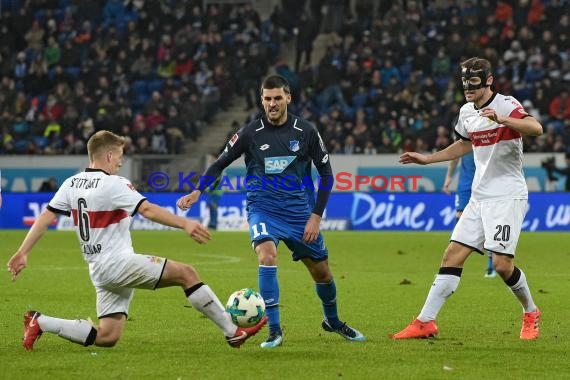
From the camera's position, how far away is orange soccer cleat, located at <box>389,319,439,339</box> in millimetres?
9344

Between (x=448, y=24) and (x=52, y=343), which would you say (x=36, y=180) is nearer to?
(x=448, y=24)

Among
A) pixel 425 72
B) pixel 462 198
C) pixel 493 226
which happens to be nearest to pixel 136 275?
pixel 493 226

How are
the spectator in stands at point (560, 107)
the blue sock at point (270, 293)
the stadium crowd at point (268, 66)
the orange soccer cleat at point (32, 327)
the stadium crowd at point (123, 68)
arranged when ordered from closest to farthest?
the orange soccer cleat at point (32, 327)
the blue sock at point (270, 293)
the spectator in stands at point (560, 107)
the stadium crowd at point (268, 66)
the stadium crowd at point (123, 68)

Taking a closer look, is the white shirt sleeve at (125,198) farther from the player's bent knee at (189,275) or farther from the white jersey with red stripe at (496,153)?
the white jersey with red stripe at (496,153)

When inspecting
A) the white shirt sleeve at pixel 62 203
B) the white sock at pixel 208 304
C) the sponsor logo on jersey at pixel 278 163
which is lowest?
the white sock at pixel 208 304

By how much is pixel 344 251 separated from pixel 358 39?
47.8 feet

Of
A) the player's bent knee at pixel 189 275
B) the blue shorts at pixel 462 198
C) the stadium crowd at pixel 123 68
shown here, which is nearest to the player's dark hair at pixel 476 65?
the player's bent knee at pixel 189 275

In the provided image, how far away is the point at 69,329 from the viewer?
323 inches

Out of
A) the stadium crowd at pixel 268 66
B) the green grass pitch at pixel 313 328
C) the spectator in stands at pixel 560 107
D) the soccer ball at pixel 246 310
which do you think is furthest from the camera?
the stadium crowd at pixel 268 66

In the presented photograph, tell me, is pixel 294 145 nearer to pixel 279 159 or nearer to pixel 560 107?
pixel 279 159

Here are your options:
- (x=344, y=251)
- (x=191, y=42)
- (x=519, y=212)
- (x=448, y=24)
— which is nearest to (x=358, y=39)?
(x=448, y=24)

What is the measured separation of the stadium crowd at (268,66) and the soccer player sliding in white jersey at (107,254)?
2064cm

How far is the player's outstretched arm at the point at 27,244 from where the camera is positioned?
25.9 ft

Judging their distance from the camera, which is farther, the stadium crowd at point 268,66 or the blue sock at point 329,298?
the stadium crowd at point 268,66
